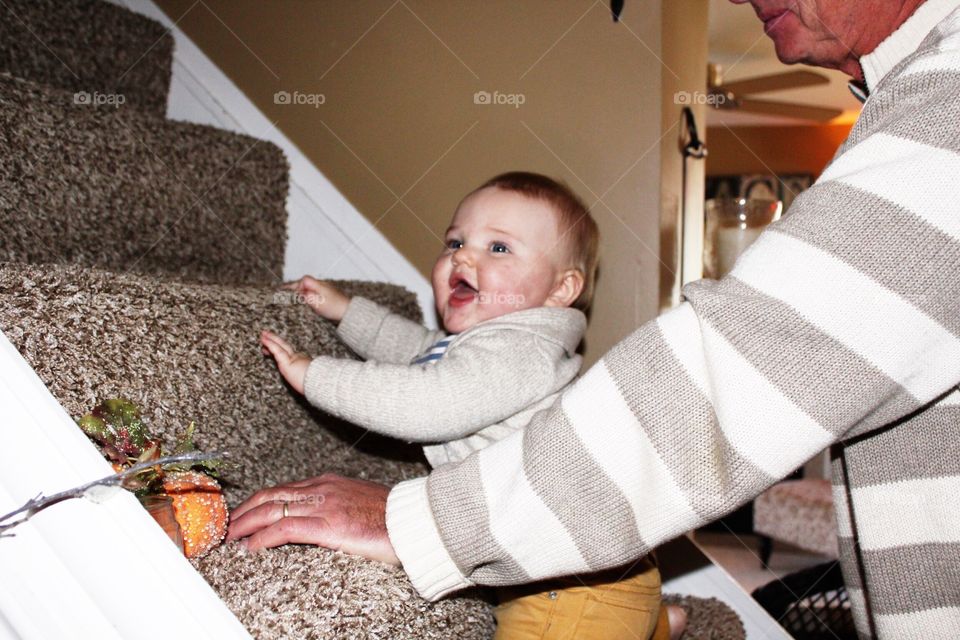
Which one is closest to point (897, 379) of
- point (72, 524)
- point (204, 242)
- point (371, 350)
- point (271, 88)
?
point (72, 524)

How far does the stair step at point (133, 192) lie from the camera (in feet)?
3.36

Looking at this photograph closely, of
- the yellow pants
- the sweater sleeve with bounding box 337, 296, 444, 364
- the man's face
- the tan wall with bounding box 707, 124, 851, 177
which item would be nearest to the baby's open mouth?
the sweater sleeve with bounding box 337, 296, 444, 364

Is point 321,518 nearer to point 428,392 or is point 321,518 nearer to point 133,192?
point 428,392

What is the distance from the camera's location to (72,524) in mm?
601

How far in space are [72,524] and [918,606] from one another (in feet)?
2.63

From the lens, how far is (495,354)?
1.11 meters

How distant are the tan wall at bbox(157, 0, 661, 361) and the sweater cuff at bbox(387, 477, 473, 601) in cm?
90

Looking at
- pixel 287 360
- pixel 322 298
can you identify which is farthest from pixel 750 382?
pixel 322 298

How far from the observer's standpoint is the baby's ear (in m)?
1.37

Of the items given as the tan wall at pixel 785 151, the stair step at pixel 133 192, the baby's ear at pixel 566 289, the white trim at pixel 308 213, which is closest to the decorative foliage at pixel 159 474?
the stair step at pixel 133 192

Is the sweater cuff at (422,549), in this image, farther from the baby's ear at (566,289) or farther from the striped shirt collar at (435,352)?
the baby's ear at (566,289)

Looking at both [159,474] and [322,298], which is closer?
[159,474]

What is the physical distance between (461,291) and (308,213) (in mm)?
545

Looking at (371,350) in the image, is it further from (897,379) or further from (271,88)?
(897,379)
